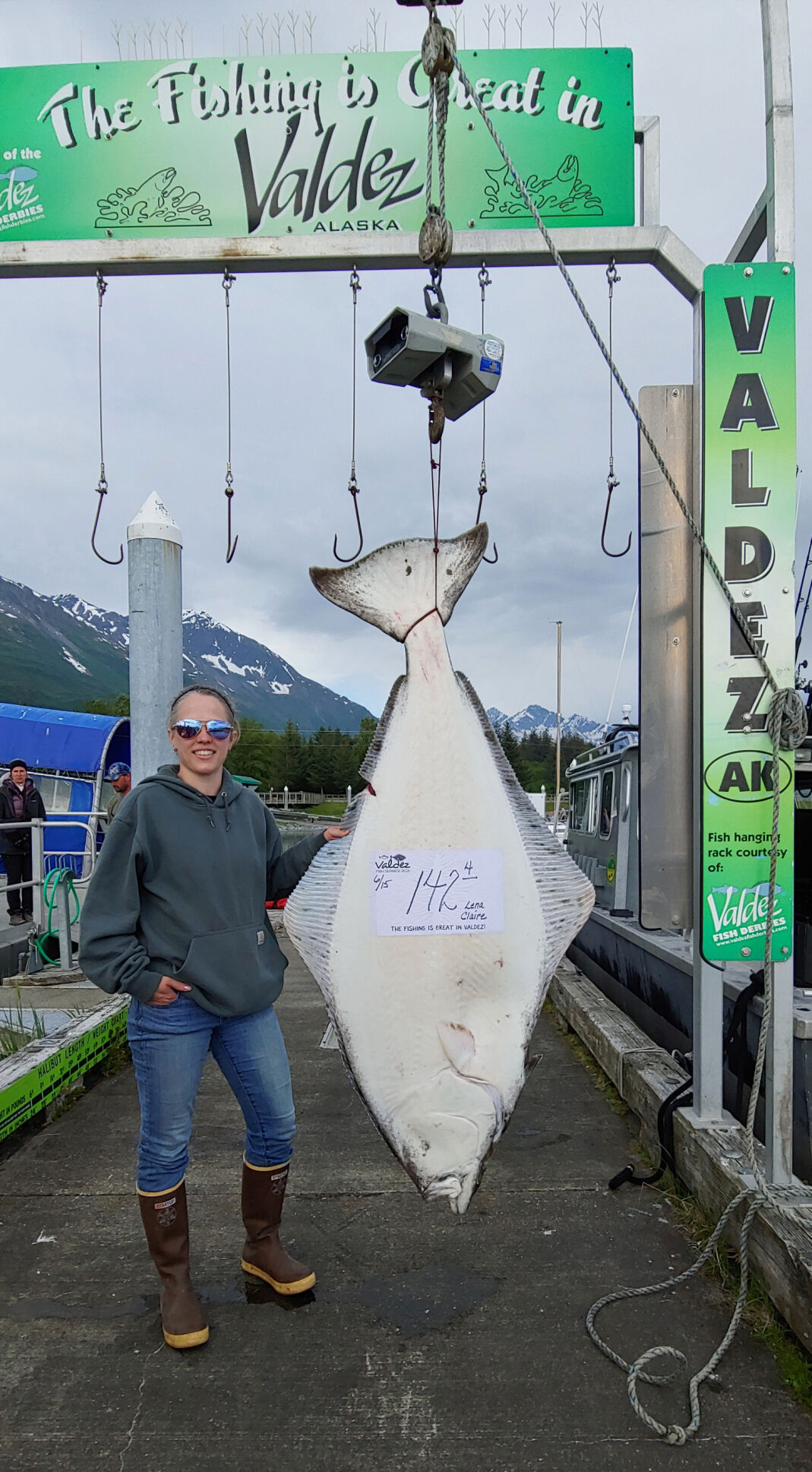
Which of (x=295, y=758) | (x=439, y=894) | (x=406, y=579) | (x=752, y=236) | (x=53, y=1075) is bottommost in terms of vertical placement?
(x=295, y=758)

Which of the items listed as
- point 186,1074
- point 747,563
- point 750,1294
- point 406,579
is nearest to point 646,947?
point 750,1294

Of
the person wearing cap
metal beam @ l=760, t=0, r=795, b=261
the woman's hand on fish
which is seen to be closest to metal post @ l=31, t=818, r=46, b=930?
the person wearing cap

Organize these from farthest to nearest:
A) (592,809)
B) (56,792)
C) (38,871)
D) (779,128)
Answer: (56,792)
(592,809)
(38,871)
(779,128)

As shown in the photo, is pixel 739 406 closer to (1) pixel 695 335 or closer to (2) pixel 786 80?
(1) pixel 695 335

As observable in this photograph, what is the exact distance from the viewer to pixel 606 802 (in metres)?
7.84

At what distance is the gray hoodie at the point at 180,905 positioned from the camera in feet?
7.56

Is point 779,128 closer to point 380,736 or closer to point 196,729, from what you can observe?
point 380,736

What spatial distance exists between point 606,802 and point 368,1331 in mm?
5849

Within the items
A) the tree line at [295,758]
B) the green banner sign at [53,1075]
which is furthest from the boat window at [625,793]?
the tree line at [295,758]

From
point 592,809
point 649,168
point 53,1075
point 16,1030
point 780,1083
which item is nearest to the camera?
point 780,1083

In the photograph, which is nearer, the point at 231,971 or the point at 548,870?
the point at 548,870

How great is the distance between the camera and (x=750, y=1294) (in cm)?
250

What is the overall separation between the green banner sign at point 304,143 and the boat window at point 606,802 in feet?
16.1

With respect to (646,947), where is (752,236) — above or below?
above
